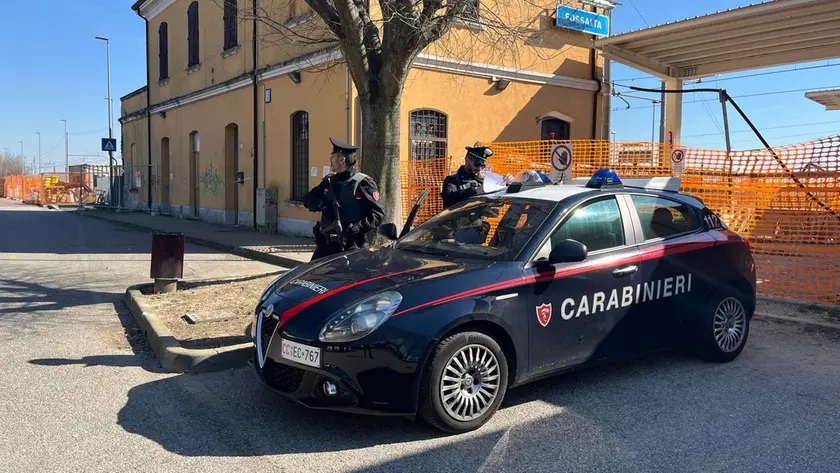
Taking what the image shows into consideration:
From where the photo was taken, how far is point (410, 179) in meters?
13.8

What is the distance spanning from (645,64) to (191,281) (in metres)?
12.2

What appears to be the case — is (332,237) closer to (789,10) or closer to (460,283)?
(460,283)

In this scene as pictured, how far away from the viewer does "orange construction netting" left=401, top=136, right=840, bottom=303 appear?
782cm

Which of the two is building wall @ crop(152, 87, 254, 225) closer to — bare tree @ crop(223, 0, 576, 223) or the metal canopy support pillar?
bare tree @ crop(223, 0, 576, 223)

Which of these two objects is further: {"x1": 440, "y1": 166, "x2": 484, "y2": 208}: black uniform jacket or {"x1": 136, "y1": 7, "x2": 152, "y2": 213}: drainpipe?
{"x1": 136, "y1": 7, "x2": 152, "y2": 213}: drainpipe

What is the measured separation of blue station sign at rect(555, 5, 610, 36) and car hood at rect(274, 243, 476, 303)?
1303 centimetres

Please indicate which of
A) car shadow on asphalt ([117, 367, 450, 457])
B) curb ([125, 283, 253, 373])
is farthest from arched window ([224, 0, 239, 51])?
car shadow on asphalt ([117, 367, 450, 457])

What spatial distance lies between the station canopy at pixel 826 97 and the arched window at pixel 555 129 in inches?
260

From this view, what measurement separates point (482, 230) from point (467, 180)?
2.30 meters

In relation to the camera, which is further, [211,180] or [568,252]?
[211,180]

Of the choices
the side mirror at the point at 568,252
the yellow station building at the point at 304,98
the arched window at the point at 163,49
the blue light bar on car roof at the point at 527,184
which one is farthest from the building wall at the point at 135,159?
the side mirror at the point at 568,252

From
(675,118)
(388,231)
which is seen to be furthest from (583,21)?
(388,231)

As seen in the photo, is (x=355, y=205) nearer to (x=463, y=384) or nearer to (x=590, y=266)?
(x=590, y=266)

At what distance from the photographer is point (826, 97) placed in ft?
57.1
